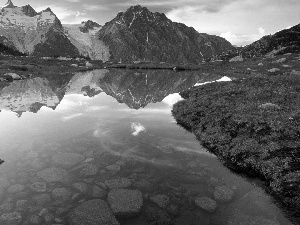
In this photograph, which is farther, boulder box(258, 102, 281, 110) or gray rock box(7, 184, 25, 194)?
boulder box(258, 102, 281, 110)

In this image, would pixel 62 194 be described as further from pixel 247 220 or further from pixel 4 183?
pixel 247 220

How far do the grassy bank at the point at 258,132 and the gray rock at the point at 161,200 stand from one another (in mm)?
6088

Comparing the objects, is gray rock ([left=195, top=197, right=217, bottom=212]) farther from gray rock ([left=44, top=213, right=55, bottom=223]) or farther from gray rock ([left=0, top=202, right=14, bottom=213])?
gray rock ([left=0, top=202, right=14, bottom=213])

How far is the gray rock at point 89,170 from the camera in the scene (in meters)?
Result: 16.8

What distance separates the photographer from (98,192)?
1470 cm

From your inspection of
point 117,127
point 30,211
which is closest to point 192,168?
point 30,211

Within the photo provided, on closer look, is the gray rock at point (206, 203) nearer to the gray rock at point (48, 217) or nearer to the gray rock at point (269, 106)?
the gray rock at point (48, 217)

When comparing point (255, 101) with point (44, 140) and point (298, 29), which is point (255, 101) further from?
point (298, 29)

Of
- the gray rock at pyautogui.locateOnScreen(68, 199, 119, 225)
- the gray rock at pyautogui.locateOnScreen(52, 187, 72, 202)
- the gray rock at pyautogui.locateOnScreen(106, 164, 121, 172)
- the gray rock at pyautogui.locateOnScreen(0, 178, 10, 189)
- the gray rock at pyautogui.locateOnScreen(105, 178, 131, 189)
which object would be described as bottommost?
the gray rock at pyautogui.locateOnScreen(68, 199, 119, 225)

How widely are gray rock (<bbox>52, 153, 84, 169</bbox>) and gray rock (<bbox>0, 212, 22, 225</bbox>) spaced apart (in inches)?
221

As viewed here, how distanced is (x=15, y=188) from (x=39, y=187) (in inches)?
52.1

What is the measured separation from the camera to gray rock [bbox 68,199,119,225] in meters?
12.0

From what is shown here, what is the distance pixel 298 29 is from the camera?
183250 mm

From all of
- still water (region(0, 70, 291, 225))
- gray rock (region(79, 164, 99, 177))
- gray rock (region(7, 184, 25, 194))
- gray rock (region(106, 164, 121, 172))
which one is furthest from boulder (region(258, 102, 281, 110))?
gray rock (region(7, 184, 25, 194))
